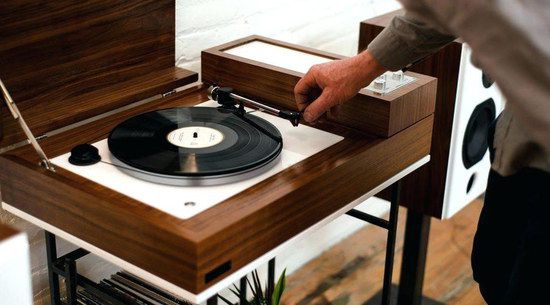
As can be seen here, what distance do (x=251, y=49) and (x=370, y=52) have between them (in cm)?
38

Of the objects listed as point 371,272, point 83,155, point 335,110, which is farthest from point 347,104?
point 371,272

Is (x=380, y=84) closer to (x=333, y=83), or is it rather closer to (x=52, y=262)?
(x=333, y=83)

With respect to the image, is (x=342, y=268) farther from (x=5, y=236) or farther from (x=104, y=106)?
(x=5, y=236)

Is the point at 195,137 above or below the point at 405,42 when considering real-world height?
below

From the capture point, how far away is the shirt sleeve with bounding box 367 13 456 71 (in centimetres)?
117

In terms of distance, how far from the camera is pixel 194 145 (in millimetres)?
1221

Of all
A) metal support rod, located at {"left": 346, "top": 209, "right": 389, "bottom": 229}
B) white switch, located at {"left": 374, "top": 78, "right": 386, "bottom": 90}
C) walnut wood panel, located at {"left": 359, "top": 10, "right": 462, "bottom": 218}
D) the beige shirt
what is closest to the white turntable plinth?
white switch, located at {"left": 374, "top": 78, "right": 386, "bottom": 90}

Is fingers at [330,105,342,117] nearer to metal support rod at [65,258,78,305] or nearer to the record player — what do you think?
the record player

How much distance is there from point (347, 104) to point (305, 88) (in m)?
0.08

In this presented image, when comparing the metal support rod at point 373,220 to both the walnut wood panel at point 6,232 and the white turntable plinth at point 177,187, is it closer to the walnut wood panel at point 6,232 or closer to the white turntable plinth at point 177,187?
the white turntable plinth at point 177,187

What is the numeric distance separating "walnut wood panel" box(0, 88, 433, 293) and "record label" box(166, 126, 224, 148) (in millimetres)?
128

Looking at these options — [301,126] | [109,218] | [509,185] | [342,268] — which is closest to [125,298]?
[109,218]

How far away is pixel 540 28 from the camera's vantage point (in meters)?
0.77

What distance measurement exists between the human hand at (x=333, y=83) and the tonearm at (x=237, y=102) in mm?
26
